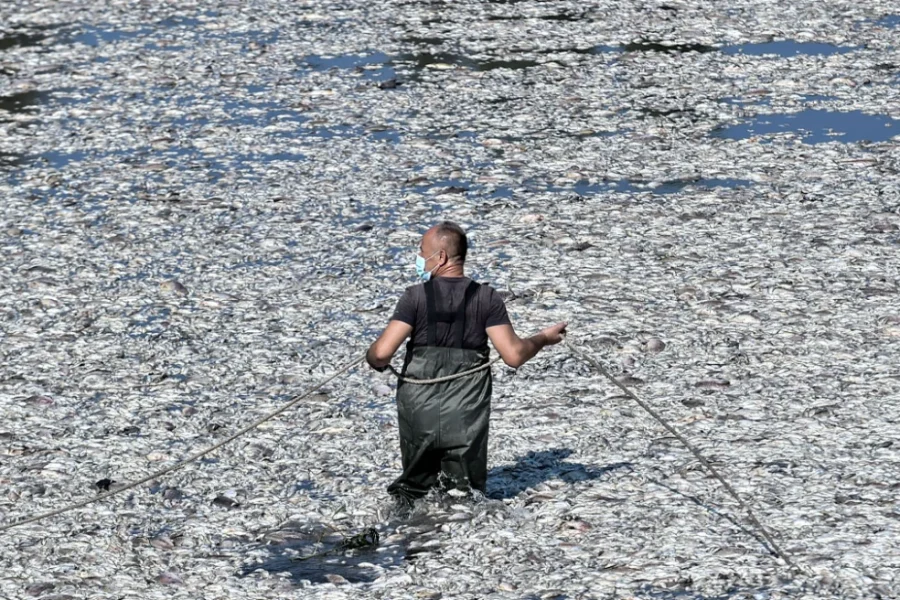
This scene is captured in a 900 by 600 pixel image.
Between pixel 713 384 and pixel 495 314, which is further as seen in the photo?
pixel 713 384

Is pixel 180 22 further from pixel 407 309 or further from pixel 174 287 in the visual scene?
pixel 407 309

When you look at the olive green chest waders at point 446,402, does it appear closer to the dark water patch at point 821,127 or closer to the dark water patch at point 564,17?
the dark water patch at point 821,127

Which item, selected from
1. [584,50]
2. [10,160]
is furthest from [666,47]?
[10,160]

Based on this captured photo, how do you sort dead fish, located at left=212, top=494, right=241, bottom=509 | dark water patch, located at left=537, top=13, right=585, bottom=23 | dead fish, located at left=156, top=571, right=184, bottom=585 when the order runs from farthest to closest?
dark water patch, located at left=537, top=13, right=585, bottom=23
dead fish, located at left=212, top=494, right=241, bottom=509
dead fish, located at left=156, top=571, right=184, bottom=585

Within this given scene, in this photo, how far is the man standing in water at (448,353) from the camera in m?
9.27

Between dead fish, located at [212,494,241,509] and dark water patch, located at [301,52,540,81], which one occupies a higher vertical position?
dead fish, located at [212,494,241,509]

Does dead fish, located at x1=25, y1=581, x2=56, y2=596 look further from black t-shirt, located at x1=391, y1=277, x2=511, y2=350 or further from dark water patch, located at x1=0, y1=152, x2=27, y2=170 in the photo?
dark water patch, located at x1=0, y1=152, x2=27, y2=170

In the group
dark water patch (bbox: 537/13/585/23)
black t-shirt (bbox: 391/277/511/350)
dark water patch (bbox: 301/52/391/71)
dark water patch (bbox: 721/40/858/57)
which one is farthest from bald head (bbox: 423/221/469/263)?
dark water patch (bbox: 537/13/585/23)

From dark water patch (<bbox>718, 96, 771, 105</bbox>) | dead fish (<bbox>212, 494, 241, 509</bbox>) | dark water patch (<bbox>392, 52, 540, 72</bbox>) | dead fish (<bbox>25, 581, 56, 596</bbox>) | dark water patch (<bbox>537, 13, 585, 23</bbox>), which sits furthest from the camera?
dark water patch (<bbox>537, 13, 585, 23</bbox>)

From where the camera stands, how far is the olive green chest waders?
371 inches

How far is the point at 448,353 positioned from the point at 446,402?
1.12 ft

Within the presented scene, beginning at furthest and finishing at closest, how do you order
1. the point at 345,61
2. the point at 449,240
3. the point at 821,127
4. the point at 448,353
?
the point at 345,61 < the point at 821,127 < the point at 448,353 < the point at 449,240

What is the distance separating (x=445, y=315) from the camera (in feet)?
30.6

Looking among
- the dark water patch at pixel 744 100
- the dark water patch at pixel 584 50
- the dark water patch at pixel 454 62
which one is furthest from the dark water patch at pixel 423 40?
the dark water patch at pixel 744 100
